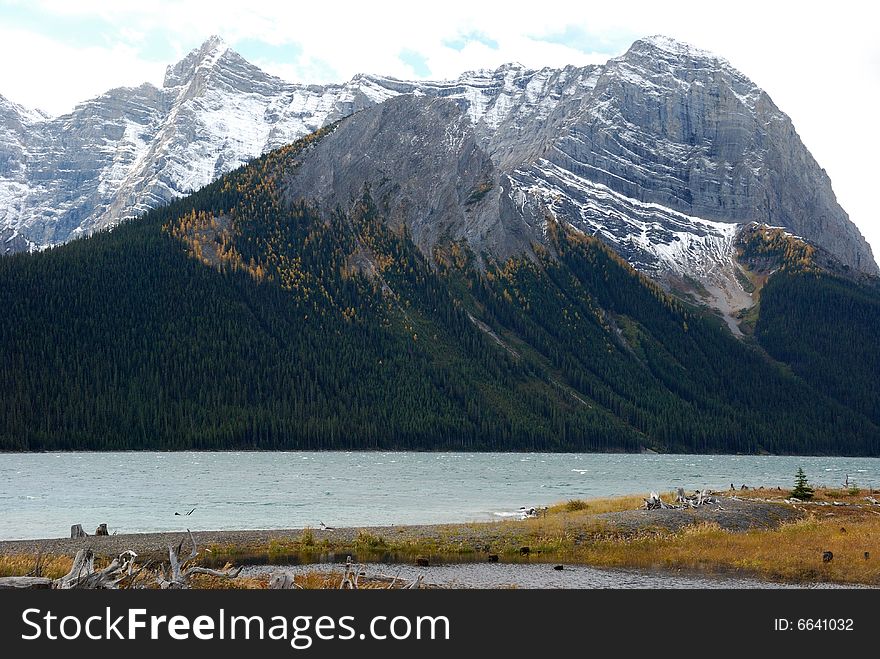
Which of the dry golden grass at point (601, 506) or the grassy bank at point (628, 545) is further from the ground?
the grassy bank at point (628, 545)

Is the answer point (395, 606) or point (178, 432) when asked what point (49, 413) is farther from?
point (395, 606)

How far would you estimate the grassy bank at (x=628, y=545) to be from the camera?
38.8m

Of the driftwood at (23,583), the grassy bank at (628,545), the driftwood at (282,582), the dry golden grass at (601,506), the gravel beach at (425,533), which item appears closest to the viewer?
the driftwood at (23,583)

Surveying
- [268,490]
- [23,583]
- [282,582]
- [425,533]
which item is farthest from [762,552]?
[268,490]

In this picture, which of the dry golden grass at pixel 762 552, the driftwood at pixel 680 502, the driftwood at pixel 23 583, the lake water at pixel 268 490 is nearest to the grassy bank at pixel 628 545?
the dry golden grass at pixel 762 552

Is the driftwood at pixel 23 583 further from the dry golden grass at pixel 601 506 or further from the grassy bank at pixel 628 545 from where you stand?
the dry golden grass at pixel 601 506

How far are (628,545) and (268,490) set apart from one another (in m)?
56.3

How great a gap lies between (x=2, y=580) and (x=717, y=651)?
645 inches

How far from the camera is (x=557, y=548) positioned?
45094 millimetres

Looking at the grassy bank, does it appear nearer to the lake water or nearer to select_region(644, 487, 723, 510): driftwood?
select_region(644, 487, 723, 510): driftwood

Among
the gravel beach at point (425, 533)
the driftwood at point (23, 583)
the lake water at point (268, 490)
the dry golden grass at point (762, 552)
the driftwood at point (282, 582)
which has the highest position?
the driftwood at point (23, 583)

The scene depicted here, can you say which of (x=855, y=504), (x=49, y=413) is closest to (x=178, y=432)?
(x=49, y=413)

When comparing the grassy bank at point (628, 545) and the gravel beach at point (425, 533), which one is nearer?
the grassy bank at point (628, 545)

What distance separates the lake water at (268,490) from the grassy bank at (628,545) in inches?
581
